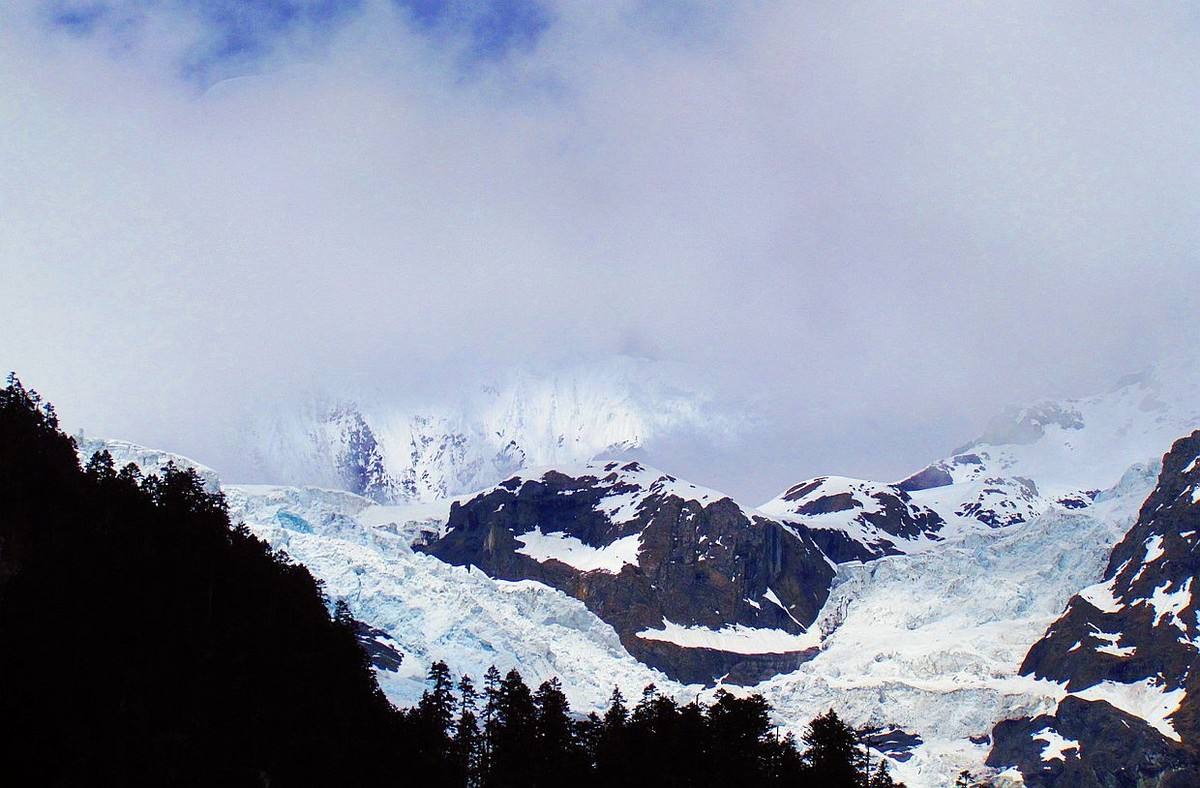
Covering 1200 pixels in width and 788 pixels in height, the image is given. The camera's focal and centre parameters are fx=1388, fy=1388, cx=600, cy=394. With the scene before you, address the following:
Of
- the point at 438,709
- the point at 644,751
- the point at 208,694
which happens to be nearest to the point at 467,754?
the point at 438,709

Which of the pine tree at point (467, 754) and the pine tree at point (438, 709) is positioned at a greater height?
the pine tree at point (438, 709)

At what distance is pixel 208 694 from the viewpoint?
295 ft

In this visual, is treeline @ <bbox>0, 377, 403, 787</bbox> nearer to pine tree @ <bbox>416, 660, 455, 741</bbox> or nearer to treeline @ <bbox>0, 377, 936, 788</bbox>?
treeline @ <bbox>0, 377, 936, 788</bbox>

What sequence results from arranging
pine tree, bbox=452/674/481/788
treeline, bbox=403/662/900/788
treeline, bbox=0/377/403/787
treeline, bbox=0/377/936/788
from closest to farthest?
treeline, bbox=0/377/403/787
treeline, bbox=0/377/936/788
treeline, bbox=403/662/900/788
pine tree, bbox=452/674/481/788

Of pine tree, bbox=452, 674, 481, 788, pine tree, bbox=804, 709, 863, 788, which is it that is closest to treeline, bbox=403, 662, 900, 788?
pine tree, bbox=804, 709, 863, 788

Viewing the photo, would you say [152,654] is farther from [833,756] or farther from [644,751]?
[833,756]

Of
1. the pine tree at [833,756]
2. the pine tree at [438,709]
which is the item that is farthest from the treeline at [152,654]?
A: the pine tree at [833,756]

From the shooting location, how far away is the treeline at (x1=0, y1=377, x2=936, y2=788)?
263ft

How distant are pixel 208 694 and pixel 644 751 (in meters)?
31.9

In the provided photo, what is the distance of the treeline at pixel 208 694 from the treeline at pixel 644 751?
17 cm

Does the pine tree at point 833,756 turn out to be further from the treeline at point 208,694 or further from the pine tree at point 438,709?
the pine tree at point 438,709

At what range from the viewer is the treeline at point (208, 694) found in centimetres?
8019

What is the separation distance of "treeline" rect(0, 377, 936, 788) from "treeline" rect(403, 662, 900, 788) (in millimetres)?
175

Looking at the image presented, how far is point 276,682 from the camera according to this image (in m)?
98.1
